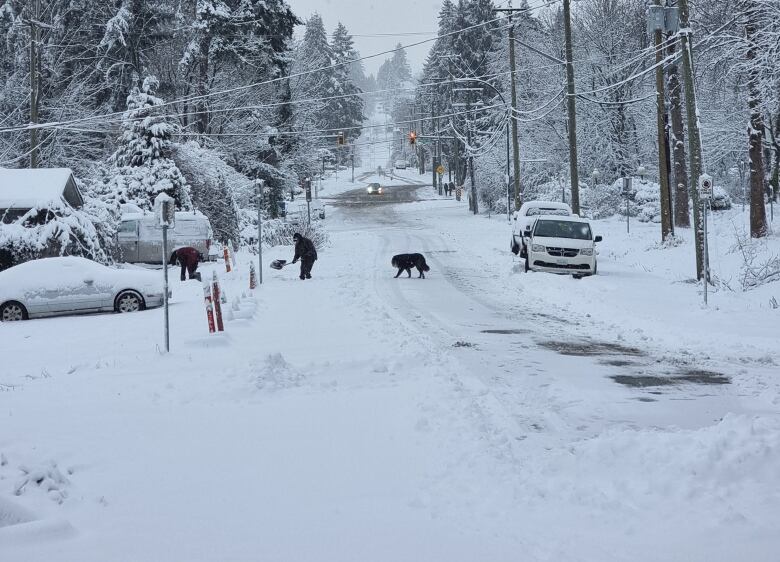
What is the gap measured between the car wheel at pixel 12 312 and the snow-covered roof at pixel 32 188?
6988mm

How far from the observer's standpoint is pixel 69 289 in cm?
1883

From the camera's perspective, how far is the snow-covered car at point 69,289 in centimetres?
1859

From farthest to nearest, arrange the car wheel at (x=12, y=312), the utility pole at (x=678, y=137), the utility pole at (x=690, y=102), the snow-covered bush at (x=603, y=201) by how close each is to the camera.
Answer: the snow-covered bush at (x=603, y=201) → the utility pole at (x=678, y=137) → the car wheel at (x=12, y=312) → the utility pole at (x=690, y=102)

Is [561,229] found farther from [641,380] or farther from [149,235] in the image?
[149,235]

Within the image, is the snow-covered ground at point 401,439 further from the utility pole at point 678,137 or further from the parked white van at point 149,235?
the utility pole at point 678,137

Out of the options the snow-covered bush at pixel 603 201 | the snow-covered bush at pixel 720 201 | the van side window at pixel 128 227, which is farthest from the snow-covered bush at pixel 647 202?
the van side window at pixel 128 227

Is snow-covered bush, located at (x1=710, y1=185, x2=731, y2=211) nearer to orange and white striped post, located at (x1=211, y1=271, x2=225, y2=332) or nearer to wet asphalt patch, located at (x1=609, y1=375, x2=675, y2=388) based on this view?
orange and white striped post, located at (x1=211, y1=271, x2=225, y2=332)

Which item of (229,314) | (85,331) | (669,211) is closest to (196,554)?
(229,314)

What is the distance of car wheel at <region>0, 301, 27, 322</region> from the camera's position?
18.5 m

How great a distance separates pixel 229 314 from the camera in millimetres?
15070

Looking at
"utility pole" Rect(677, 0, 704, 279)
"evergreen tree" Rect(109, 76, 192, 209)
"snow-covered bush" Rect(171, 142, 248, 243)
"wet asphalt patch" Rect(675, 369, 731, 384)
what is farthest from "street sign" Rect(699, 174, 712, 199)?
"snow-covered bush" Rect(171, 142, 248, 243)

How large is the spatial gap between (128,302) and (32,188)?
334 inches

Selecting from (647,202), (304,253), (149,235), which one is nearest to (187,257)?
(304,253)

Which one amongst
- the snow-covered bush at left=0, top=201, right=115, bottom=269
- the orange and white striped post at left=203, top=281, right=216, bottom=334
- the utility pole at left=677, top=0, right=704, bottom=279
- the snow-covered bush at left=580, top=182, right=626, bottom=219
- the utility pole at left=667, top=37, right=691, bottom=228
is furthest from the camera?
the snow-covered bush at left=580, top=182, right=626, bottom=219
